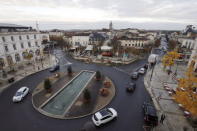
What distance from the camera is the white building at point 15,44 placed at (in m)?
33.8

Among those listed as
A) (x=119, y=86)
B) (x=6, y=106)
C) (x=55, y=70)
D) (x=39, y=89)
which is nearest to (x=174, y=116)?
(x=119, y=86)

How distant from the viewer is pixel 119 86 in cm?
2377

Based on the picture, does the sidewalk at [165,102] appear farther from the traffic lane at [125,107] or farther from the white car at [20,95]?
the white car at [20,95]

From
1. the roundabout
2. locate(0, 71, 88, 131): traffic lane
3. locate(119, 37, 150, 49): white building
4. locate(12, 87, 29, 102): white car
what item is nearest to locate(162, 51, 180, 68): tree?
the roundabout

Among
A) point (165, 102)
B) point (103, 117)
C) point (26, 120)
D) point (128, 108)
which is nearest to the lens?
point (103, 117)

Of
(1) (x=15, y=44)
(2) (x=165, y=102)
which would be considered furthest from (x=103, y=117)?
(1) (x=15, y=44)

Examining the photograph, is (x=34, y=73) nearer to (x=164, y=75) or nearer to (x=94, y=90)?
(x=94, y=90)

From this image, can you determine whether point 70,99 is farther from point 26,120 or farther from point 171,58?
point 171,58

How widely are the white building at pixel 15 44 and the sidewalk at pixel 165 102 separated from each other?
134 feet

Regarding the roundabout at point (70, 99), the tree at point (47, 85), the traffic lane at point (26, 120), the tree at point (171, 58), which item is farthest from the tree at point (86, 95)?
the tree at point (171, 58)

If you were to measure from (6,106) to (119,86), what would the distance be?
67.8 ft

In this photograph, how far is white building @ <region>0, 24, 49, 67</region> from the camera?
111ft

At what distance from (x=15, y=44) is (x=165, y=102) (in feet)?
149

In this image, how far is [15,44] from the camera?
1448 inches
